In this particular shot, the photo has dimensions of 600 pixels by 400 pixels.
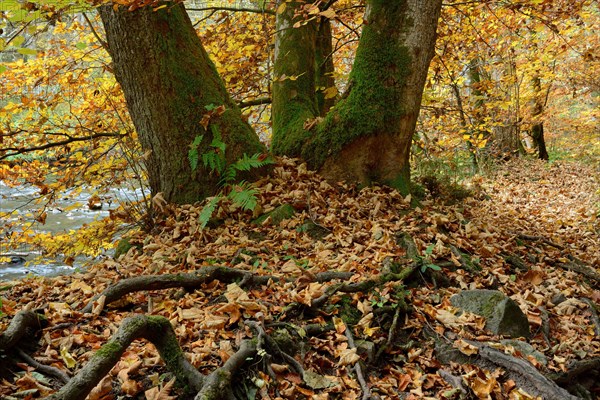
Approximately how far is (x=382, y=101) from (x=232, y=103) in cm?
187

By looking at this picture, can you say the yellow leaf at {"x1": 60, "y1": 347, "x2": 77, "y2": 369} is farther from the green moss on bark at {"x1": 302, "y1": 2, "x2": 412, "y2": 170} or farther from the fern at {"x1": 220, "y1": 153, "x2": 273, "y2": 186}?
the green moss on bark at {"x1": 302, "y1": 2, "x2": 412, "y2": 170}

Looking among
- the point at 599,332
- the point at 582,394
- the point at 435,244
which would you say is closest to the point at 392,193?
the point at 435,244

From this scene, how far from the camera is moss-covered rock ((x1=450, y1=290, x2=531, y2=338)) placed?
3.02 meters

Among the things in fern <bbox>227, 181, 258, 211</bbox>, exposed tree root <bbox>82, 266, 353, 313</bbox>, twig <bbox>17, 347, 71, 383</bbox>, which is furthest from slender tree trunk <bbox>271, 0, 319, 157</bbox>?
twig <bbox>17, 347, 71, 383</bbox>

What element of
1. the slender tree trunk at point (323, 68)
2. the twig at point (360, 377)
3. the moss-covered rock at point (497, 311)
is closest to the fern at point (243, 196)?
the twig at point (360, 377)

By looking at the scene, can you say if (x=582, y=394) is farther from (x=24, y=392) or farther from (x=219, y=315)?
(x=24, y=392)

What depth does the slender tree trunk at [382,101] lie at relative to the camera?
4.90 metres

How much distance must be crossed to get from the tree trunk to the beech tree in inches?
0.4

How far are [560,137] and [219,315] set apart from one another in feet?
67.7

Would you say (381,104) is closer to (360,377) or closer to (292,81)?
(292,81)

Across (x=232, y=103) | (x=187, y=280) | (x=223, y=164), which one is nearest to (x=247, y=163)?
(x=223, y=164)

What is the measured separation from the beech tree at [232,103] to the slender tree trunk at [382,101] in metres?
0.01

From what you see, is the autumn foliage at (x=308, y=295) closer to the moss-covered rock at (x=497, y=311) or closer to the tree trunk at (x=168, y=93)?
the moss-covered rock at (x=497, y=311)

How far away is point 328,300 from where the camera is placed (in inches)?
121
